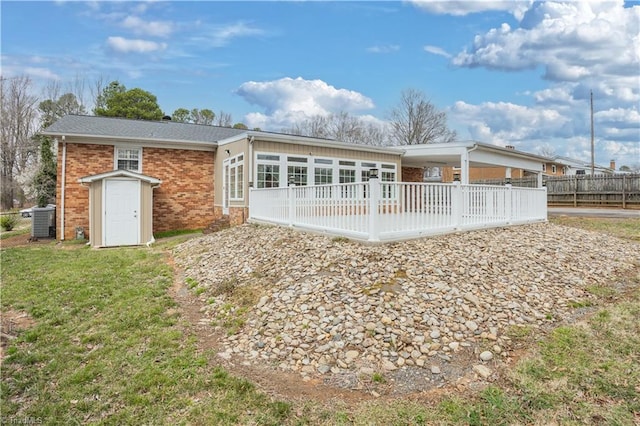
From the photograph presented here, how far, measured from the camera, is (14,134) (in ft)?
88.1

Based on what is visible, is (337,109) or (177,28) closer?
(177,28)

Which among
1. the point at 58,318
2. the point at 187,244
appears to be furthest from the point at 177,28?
the point at 58,318

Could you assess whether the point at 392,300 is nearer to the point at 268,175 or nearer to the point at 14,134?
the point at 268,175

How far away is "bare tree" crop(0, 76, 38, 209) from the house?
59.8 feet

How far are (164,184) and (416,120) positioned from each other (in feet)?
83.2

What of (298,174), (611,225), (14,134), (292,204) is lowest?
(611,225)

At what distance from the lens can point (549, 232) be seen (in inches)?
368

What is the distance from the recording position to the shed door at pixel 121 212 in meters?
10.6

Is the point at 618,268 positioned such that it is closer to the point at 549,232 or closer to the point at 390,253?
the point at 549,232

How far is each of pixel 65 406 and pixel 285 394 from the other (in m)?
1.84

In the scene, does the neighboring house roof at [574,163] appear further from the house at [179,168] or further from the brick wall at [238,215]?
the brick wall at [238,215]

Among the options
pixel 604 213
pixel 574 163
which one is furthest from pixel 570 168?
pixel 604 213

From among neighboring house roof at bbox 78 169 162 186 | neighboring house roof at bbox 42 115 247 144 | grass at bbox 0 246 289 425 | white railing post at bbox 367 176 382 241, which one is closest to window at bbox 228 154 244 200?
neighboring house roof at bbox 42 115 247 144

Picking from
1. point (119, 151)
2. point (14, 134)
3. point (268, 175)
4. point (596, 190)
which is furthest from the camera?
point (14, 134)
